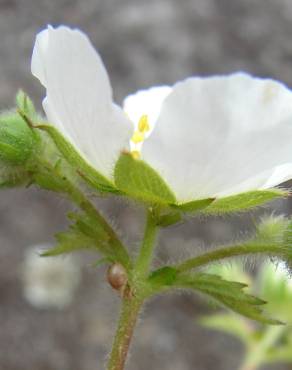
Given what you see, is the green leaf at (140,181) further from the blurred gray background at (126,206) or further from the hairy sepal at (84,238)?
the blurred gray background at (126,206)

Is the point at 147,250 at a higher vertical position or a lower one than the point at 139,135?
lower

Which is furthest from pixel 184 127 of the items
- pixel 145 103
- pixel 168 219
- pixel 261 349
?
pixel 261 349

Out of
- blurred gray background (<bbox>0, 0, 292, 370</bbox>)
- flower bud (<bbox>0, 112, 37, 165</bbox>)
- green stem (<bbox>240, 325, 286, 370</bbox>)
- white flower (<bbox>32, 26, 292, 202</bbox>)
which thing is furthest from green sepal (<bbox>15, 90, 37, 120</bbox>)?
blurred gray background (<bbox>0, 0, 292, 370</bbox>)

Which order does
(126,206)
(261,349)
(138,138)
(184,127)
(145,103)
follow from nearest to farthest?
(184,127), (138,138), (145,103), (261,349), (126,206)

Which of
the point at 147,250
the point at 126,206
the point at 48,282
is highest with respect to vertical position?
the point at 126,206

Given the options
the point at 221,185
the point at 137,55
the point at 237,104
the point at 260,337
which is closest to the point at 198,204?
the point at 221,185

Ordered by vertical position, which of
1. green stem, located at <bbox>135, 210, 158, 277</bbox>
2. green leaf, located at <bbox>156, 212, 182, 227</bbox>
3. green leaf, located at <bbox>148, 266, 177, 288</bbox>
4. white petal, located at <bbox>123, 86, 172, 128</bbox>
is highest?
white petal, located at <bbox>123, 86, 172, 128</bbox>

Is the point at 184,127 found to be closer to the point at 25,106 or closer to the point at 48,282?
the point at 25,106

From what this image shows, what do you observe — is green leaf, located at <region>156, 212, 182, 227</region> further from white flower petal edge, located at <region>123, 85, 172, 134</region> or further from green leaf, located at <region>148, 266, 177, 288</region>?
white flower petal edge, located at <region>123, 85, 172, 134</region>
